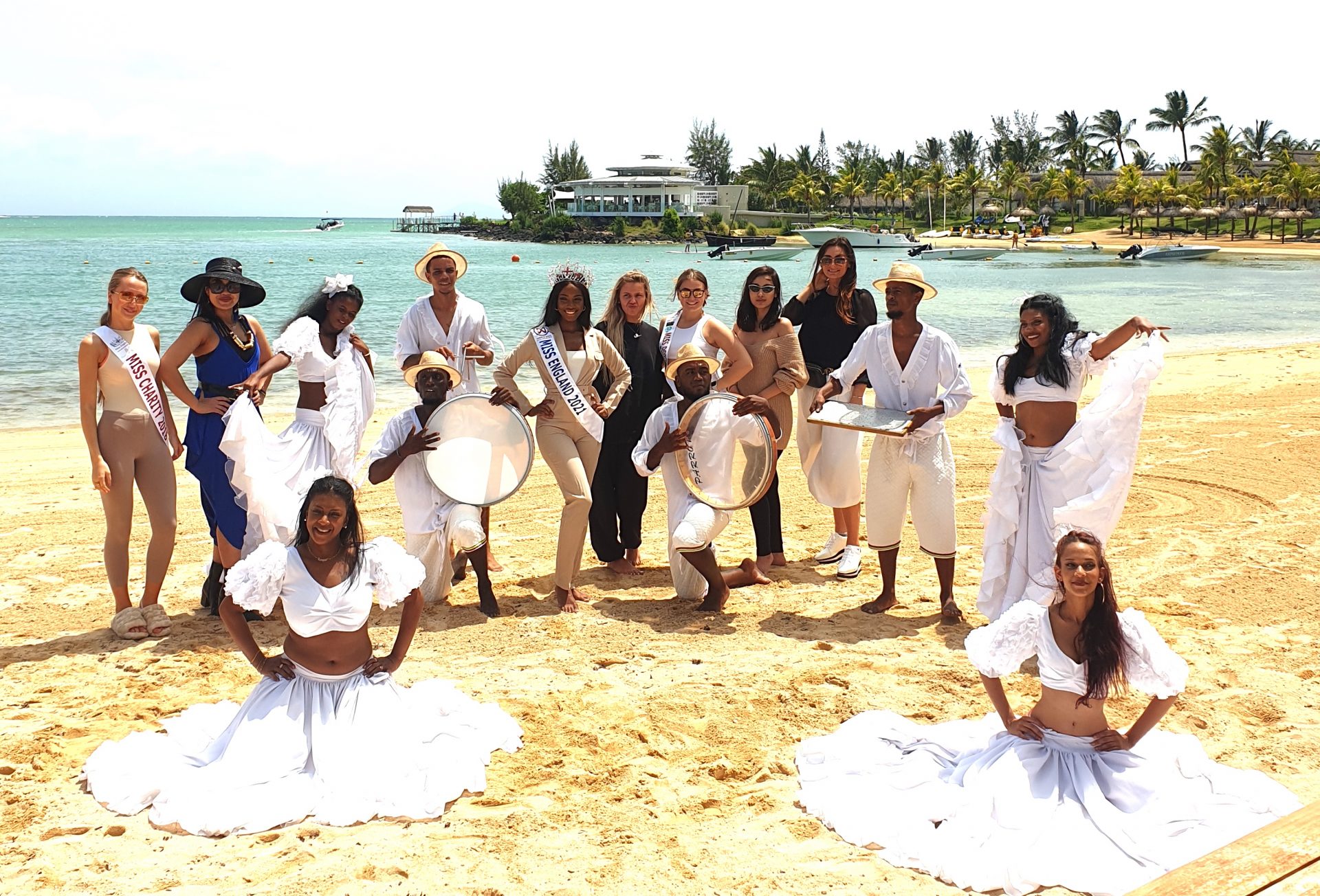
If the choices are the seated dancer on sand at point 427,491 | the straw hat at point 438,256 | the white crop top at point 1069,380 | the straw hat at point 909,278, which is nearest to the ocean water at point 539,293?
the straw hat at point 438,256

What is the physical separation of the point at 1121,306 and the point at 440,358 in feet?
117

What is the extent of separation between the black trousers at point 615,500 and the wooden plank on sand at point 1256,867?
521 cm

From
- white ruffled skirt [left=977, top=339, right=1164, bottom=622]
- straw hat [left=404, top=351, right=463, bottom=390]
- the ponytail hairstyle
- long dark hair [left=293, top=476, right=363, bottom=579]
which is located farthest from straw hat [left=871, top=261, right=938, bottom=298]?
the ponytail hairstyle

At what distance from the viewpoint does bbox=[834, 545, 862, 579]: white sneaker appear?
310 inches

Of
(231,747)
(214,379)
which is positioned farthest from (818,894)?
(214,379)

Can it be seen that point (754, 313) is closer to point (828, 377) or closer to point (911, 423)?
point (828, 377)

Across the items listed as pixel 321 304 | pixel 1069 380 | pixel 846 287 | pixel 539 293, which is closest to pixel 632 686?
pixel 1069 380

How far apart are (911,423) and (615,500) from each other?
2393mm

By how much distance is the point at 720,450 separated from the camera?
7.06m

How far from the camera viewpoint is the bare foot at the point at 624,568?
8.06 m

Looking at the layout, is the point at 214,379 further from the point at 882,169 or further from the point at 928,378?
the point at 882,169

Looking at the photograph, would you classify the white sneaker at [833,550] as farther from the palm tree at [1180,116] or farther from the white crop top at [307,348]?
the palm tree at [1180,116]

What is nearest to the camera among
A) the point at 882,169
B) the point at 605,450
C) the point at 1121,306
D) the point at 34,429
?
the point at 605,450

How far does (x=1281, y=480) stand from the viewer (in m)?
10.0
